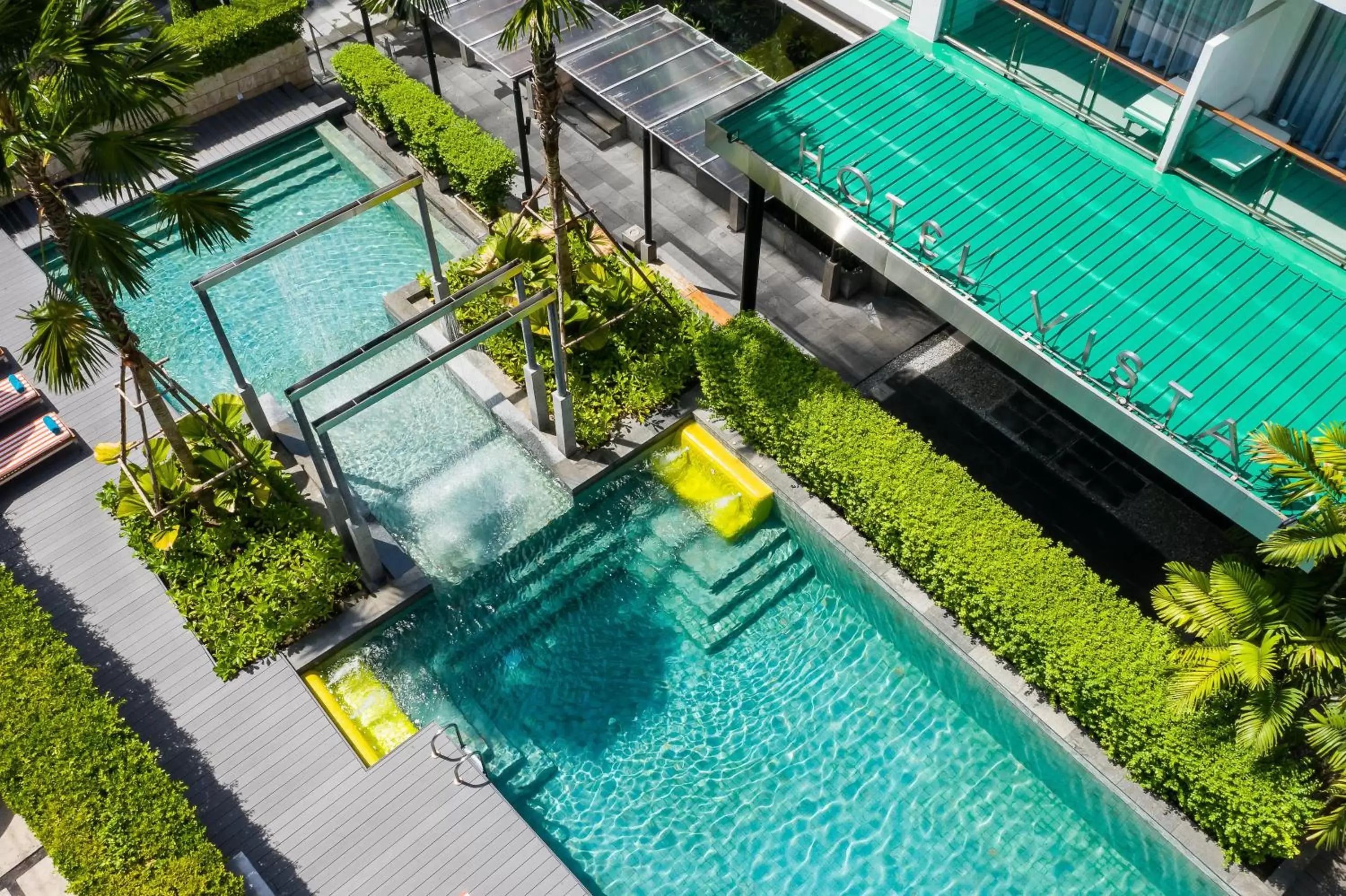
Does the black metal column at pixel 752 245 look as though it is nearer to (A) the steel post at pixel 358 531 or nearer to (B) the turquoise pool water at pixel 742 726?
(B) the turquoise pool water at pixel 742 726

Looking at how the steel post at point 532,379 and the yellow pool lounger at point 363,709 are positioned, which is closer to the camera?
the yellow pool lounger at point 363,709

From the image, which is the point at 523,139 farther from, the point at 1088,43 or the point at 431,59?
the point at 1088,43

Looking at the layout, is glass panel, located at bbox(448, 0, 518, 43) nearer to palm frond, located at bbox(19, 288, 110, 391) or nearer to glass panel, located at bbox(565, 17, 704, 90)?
glass panel, located at bbox(565, 17, 704, 90)

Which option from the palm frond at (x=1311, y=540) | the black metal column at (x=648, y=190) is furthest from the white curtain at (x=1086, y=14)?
the palm frond at (x=1311, y=540)

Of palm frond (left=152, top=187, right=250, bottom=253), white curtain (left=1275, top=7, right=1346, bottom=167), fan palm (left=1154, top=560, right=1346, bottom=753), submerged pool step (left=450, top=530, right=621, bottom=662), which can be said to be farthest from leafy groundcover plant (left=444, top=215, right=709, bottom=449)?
white curtain (left=1275, top=7, right=1346, bottom=167)

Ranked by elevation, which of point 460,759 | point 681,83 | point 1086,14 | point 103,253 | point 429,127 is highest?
point 1086,14

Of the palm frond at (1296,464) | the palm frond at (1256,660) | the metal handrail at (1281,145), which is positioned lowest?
the palm frond at (1256,660)

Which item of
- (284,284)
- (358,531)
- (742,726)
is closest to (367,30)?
(284,284)
